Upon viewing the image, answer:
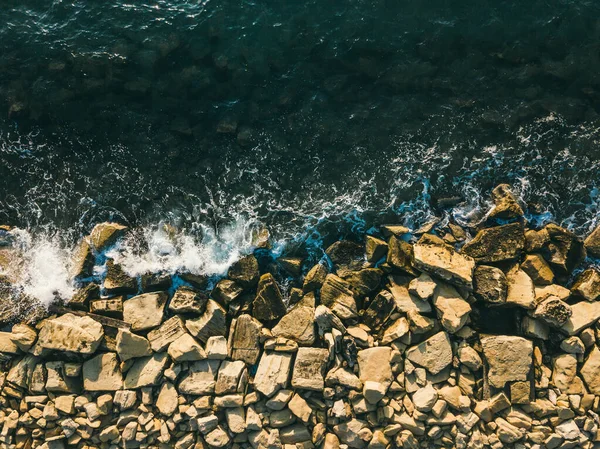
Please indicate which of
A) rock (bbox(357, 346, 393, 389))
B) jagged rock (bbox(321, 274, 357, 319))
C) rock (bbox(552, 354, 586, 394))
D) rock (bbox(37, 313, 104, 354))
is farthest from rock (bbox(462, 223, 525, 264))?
rock (bbox(37, 313, 104, 354))

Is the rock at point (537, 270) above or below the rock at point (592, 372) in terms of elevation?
above

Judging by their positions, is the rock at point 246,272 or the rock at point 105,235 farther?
the rock at point 105,235

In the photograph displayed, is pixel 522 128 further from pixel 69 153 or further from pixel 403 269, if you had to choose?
pixel 69 153

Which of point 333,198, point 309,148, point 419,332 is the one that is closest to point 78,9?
point 309,148

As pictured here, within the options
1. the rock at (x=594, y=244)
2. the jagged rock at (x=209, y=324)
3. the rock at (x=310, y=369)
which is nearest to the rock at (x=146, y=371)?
the jagged rock at (x=209, y=324)

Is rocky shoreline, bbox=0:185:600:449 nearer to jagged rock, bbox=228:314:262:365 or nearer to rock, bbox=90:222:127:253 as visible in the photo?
jagged rock, bbox=228:314:262:365

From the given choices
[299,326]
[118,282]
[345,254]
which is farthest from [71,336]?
[345,254]

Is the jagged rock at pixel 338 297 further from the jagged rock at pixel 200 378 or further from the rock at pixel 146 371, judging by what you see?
the rock at pixel 146 371
